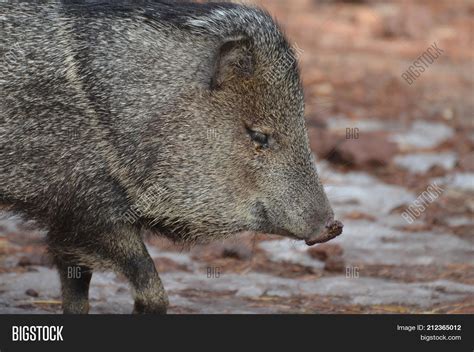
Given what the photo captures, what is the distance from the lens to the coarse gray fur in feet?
19.4

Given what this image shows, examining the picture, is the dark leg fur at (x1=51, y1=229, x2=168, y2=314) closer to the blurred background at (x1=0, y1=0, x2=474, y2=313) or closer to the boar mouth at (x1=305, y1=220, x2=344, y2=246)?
the blurred background at (x1=0, y1=0, x2=474, y2=313)

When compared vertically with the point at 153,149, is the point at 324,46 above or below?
above

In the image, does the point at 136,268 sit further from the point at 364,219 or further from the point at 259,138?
the point at 364,219

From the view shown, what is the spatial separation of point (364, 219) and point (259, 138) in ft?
10.9

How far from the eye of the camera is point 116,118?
5.91 m

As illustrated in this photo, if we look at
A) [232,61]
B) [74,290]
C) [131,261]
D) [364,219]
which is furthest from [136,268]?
[364,219]

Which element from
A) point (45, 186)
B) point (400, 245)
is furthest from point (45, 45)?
point (400, 245)

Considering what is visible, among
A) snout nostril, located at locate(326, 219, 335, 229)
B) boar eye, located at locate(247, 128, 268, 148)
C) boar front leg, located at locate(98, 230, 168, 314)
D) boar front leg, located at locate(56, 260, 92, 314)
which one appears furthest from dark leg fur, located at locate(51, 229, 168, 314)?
snout nostril, located at locate(326, 219, 335, 229)

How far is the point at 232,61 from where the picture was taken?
6047mm

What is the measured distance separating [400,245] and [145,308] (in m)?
3.25

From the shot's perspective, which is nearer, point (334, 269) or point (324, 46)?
point (334, 269)

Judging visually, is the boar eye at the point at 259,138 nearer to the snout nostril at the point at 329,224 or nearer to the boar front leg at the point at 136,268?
the snout nostril at the point at 329,224
